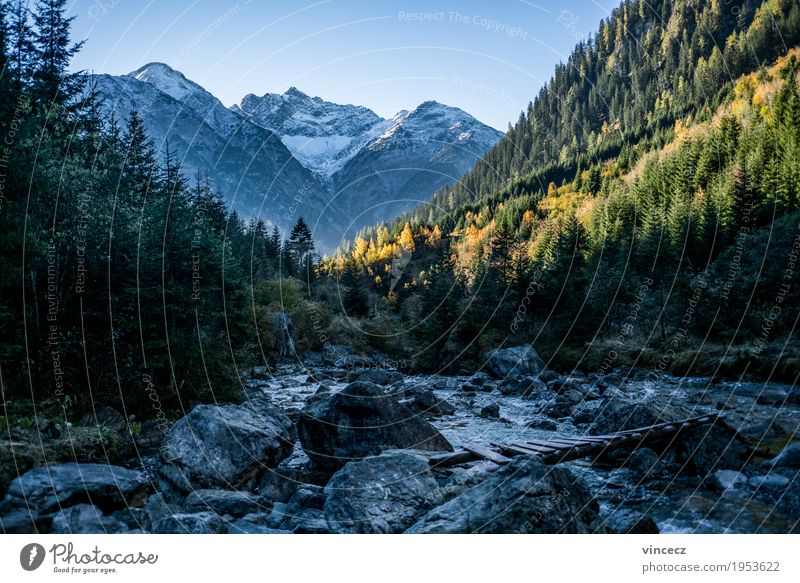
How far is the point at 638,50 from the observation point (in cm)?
17038

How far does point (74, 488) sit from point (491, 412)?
50.2ft

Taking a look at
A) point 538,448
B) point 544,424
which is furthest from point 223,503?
point 544,424

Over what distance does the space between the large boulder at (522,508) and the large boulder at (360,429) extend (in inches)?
191

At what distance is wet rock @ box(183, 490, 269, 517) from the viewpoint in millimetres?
9422

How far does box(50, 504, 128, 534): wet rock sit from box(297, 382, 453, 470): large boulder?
18.7 feet

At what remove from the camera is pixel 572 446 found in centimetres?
1170

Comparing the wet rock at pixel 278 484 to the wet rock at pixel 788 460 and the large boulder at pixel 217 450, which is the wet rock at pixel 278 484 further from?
the wet rock at pixel 788 460

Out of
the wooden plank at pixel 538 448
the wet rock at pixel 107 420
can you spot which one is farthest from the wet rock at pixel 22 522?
the wooden plank at pixel 538 448

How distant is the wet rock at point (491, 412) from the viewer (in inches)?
752

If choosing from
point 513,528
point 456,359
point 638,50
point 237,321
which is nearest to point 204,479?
point 513,528

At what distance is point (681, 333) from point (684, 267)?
42.9 feet

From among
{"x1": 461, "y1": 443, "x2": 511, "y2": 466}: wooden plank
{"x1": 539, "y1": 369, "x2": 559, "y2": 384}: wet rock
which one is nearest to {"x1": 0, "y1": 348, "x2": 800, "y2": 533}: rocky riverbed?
{"x1": 461, "y1": 443, "x2": 511, "y2": 466}: wooden plank

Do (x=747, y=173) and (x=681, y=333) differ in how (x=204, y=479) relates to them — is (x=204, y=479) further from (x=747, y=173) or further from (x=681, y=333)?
(x=747, y=173)

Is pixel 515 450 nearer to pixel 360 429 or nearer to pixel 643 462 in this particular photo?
pixel 643 462
